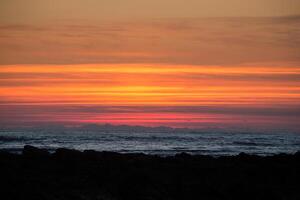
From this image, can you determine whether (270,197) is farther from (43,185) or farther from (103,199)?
(43,185)

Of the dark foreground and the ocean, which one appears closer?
the dark foreground

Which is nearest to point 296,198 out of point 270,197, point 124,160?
point 270,197

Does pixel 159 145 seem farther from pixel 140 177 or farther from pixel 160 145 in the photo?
pixel 140 177

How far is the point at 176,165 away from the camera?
709 inches

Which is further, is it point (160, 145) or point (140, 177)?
point (160, 145)

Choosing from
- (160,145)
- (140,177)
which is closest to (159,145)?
(160,145)

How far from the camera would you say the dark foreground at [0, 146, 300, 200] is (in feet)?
45.1

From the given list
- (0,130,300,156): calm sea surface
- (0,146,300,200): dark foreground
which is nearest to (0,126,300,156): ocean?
(0,130,300,156): calm sea surface

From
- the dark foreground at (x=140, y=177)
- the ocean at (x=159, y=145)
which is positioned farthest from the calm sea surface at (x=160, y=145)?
the dark foreground at (x=140, y=177)

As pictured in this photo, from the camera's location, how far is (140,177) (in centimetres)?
1474

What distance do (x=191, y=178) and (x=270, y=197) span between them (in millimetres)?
2440

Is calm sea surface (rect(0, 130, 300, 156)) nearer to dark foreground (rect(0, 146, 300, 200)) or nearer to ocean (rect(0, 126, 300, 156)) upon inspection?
ocean (rect(0, 126, 300, 156))

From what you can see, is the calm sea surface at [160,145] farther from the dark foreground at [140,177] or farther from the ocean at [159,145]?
the dark foreground at [140,177]

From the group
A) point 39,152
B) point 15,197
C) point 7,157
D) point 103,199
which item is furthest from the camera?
point 39,152
